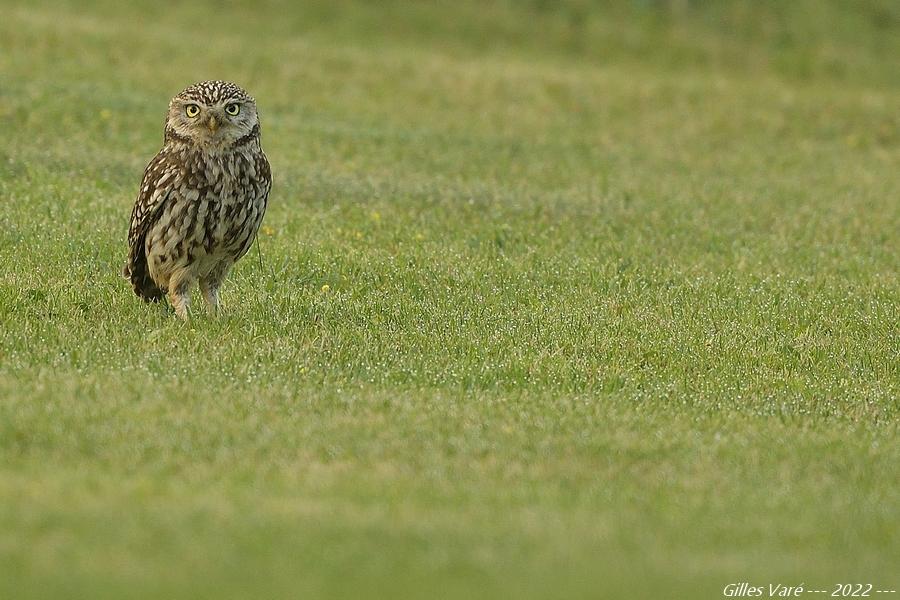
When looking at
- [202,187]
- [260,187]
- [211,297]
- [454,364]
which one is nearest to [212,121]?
[202,187]

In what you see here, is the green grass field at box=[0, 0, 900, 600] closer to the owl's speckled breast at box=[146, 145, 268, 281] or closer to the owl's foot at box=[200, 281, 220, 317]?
the owl's foot at box=[200, 281, 220, 317]

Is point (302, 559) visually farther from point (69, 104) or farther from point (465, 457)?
point (69, 104)

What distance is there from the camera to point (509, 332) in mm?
12875

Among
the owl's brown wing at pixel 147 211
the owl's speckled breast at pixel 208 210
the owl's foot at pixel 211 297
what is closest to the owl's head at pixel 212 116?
the owl's speckled breast at pixel 208 210

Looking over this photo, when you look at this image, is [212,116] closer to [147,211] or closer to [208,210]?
[208,210]

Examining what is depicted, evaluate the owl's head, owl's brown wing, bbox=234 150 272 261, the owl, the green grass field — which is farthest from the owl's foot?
the owl's head

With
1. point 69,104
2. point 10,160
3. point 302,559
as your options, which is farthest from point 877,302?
point 69,104

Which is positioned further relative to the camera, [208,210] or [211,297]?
[211,297]

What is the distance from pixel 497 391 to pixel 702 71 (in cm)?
2538

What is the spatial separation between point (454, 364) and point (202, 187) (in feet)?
8.45

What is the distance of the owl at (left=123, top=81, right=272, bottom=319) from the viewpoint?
12.0 meters

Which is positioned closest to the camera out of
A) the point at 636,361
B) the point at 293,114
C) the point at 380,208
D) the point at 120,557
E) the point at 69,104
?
the point at 120,557

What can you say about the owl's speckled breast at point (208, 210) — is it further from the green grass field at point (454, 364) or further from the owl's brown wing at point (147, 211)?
the green grass field at point (454, 364)

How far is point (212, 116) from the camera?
12.0 meters
